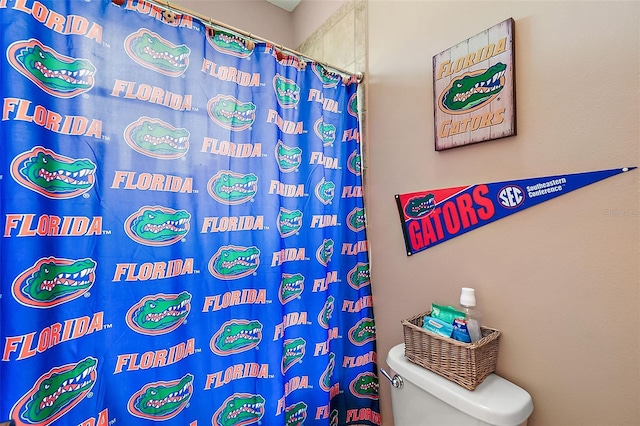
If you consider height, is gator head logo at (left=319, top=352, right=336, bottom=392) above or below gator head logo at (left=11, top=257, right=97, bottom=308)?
below

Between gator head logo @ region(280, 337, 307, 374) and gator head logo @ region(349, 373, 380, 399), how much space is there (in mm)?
314

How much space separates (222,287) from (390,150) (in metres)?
0.87

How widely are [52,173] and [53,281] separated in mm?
291

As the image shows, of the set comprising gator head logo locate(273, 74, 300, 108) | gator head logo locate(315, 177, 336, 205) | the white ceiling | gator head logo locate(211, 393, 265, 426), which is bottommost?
gator head logo locate(211, 393, 265, 426)

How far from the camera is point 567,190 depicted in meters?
0.70

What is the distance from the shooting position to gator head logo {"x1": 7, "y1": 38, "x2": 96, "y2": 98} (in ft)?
2.29

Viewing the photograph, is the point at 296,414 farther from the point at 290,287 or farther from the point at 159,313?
the point at 159,313

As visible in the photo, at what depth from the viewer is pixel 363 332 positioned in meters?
1.29

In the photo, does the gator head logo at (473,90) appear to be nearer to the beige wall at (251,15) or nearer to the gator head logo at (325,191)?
the gator head logo at (325,191)

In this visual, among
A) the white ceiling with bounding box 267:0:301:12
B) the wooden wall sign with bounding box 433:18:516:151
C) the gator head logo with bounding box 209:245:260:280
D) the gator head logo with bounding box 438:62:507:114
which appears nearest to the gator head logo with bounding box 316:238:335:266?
the gator head logo with bounding box 209:245:260:280

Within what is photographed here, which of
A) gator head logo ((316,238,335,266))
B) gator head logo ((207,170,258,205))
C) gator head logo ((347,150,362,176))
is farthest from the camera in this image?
gator head logo ((347,150,362,176))

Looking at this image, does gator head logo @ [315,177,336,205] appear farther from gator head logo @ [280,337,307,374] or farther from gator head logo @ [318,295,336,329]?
gator head logo @ [280,337,307,374]

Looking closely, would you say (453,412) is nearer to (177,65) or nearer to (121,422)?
(121,422)

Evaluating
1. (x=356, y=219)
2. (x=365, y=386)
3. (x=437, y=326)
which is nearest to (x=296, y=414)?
(x=365, y=386)
